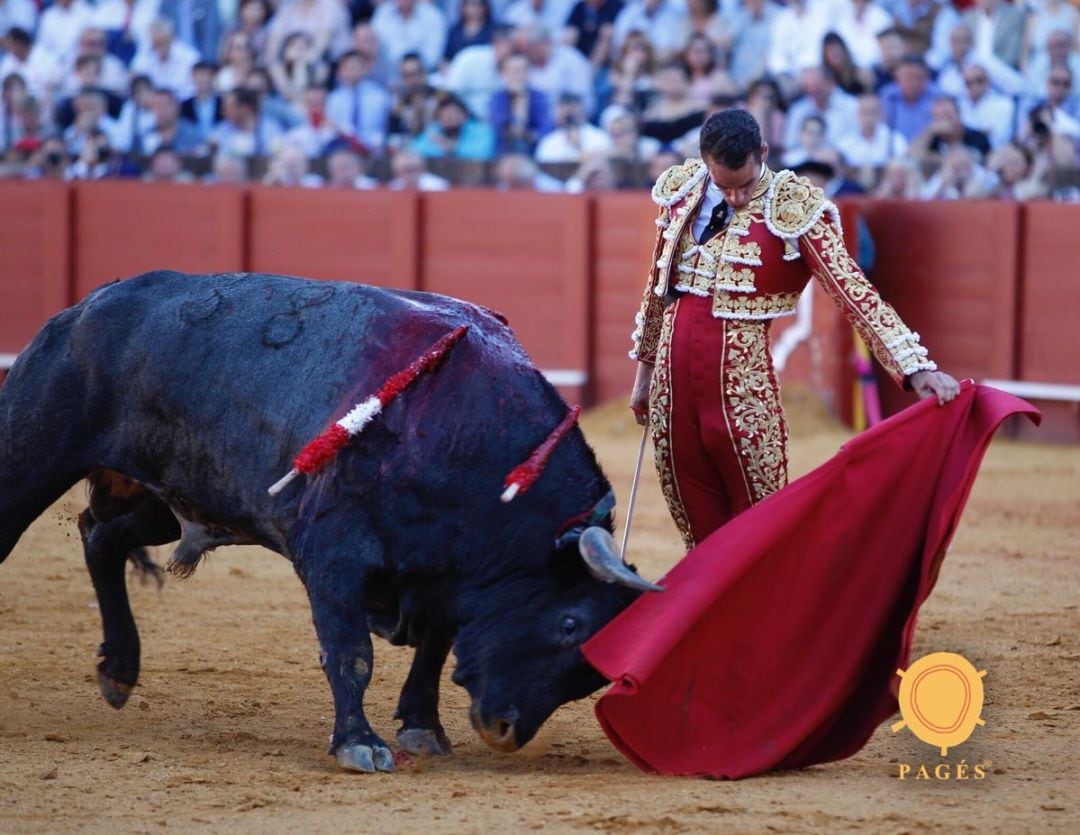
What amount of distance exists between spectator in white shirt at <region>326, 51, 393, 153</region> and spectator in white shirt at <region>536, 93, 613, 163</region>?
99 centimetres

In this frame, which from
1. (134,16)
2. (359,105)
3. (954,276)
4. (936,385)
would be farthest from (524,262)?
(936,385)

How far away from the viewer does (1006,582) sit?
562 centimetres

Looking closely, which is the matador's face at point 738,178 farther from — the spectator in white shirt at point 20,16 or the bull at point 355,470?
the spectator in white shirt at point 20,16

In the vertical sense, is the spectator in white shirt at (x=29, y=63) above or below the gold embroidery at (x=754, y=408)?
above

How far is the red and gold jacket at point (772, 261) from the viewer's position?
3441 mm

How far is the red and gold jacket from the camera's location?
3441 millimetres

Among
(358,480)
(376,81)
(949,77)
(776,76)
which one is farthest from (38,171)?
(358,480)

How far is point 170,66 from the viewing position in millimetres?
10875

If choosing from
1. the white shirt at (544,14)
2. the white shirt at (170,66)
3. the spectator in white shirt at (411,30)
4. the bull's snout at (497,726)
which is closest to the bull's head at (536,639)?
the bull's snout at (497,726)

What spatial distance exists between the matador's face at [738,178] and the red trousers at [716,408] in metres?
0.23

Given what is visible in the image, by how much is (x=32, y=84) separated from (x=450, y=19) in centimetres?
282

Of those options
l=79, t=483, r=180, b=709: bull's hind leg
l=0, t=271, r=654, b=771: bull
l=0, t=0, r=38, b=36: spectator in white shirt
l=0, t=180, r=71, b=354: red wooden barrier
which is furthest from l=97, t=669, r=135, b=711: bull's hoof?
l=0, t=0, r=38, b=36: spectator in white shirt

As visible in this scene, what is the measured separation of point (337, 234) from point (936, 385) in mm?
7212

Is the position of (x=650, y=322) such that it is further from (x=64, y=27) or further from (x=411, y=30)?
(x=64, y=27)
